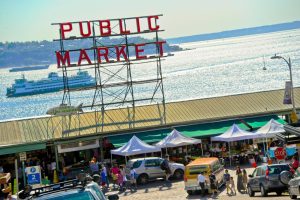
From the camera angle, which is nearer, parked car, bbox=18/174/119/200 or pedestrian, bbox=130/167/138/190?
parked car, bbox=18/174/119/200

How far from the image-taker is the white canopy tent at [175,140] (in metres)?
38.1

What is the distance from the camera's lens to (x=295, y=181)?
21922 mm

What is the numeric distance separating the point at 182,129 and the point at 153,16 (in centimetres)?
1075

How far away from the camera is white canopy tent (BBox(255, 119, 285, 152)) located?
125 ft

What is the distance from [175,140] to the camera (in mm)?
38344

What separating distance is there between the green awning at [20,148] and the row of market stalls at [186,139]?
4.43 m

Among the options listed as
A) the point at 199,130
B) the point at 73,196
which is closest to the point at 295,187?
the point at 73,196

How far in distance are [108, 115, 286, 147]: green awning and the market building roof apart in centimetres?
33

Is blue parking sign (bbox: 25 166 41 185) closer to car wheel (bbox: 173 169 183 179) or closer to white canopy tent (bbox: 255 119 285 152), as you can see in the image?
car wheel (bbox: 173 169 183 179)

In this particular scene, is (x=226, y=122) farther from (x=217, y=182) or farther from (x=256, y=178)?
(x=256, y=178)

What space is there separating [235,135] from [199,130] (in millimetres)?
3252

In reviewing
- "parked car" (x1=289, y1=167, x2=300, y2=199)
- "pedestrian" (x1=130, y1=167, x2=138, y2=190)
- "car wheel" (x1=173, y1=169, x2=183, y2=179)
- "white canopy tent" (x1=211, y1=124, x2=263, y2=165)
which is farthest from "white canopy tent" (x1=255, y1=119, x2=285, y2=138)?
"parked car" (x1=289, y1=167, x2=300, y2=199)

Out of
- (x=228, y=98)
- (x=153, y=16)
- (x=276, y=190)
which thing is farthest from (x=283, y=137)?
(x=153, y=16)

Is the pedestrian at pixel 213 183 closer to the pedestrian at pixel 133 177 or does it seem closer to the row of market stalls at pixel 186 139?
the pedestrian at pixel 133 177
